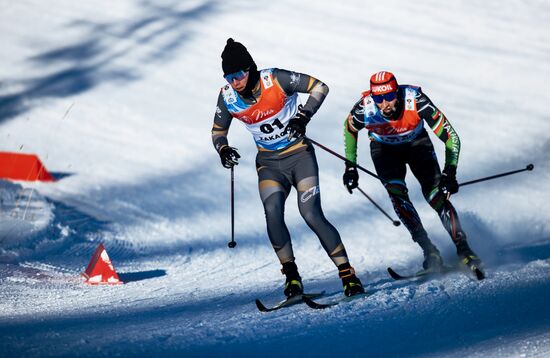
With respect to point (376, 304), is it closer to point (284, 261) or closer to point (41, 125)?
point (284, 261)

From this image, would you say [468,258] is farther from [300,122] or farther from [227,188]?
[227,188]

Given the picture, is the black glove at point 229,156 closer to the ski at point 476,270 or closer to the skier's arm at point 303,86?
the skier's arm at point 303,86

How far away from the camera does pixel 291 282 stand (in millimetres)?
5805

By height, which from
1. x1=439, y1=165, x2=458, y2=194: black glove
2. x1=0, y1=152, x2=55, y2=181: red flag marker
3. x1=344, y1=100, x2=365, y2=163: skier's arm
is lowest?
x1=0, y1=152, x2=55, y2=181: red flag marker

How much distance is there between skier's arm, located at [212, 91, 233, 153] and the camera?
5984mm

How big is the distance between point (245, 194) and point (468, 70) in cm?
761

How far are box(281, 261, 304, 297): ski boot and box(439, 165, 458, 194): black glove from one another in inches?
54.0

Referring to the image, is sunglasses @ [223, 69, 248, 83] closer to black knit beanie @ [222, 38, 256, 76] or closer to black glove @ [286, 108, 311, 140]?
black knit beanie @ [222, 38, 256, 76]

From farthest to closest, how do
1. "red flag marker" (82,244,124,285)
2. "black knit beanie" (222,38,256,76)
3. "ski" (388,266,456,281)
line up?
1. "red flag marker" (82,244,124,285)
2. "ski" (388,266,456,281)
3. "black knit beanie" (222,38,256,76)

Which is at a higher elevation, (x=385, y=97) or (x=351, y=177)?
(x=385, y=97)

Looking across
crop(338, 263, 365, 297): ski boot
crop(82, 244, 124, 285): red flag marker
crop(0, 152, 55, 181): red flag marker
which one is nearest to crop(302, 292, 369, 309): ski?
crop(338, 263, 365, 297): ski boot

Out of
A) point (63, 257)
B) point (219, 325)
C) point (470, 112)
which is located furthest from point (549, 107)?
point (219, 325)

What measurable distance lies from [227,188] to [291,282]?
17.4 feet

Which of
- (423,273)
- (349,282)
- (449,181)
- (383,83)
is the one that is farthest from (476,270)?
(383,83)
